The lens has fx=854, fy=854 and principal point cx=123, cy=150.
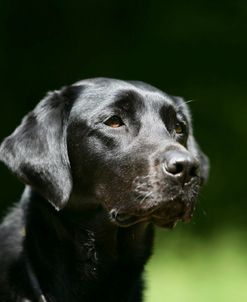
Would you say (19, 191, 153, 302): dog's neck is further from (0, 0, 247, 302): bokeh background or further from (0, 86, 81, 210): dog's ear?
(0, 0, 247, 302): bokeh background

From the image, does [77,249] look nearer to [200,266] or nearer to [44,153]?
[44,153]

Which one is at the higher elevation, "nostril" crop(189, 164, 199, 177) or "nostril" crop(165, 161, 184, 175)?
"nostril" crop(165, 161, 184, 175)

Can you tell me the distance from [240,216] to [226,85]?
1.02 meters

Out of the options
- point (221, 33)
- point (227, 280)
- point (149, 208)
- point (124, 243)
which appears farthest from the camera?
point (221, 33)

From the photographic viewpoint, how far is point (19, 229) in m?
3.84

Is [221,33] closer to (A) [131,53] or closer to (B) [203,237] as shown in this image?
(A) [131,53]

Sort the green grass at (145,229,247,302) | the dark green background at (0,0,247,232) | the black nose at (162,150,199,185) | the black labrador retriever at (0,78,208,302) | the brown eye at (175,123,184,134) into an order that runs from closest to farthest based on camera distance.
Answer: the black nose at (162,150,199,185) < the black labrador retriever at (0,78,208,302) < the brown eye at (175,123,184,134) < the green grass at (145,229,247,302) < the dark green background at (0,0,247,232)

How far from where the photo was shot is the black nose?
11.2ft

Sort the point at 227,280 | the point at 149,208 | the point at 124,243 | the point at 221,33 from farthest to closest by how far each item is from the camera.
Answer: the point at 221,33, the point at 227,280, the point at 124,243, the point at 149,208

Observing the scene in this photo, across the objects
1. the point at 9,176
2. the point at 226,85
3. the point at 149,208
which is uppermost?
the point at 149,208

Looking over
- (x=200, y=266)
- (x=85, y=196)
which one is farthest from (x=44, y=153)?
(x=200, y=266)

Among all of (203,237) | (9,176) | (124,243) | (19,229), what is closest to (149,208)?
(124,243)

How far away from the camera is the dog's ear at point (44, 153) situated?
3631 millimetres

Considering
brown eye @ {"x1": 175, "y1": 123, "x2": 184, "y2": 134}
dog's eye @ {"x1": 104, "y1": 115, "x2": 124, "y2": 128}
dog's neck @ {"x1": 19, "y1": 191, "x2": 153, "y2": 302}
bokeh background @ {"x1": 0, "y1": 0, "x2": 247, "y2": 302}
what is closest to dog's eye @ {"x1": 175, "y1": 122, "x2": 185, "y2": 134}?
brown eye @ {"x1": 175, "y1": 123, "x2": 184, "y2": 134}
